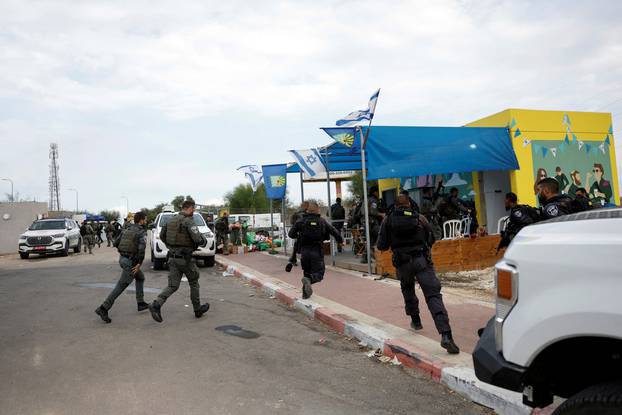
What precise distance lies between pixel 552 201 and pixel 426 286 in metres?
1.61

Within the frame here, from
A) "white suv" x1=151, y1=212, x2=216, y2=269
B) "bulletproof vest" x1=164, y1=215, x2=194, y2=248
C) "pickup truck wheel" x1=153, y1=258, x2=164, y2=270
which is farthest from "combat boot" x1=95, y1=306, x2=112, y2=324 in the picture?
"pickup truck wheel" x1=153, y1=258, x2=164, y2=270

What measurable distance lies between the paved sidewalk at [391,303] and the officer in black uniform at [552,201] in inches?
65.5

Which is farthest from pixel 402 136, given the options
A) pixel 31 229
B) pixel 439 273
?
pixel 31 229

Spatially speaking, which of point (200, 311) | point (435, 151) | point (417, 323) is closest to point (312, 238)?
point (200, 311)

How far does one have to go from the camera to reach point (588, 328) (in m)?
1.90

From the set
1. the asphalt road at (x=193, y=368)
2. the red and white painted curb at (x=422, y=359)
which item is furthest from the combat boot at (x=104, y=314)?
the red and white painted curb at (x=422, y=359)

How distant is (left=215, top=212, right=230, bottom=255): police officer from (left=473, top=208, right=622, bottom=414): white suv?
58.0 ft

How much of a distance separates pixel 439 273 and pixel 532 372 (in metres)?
8.88

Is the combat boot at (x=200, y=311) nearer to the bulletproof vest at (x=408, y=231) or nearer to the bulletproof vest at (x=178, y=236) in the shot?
the bulletproof vest at (x=178, y=236)

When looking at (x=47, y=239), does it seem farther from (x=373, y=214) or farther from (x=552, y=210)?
(x=552, y=210)

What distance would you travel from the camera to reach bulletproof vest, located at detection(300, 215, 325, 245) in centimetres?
822

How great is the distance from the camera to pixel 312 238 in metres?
8.23

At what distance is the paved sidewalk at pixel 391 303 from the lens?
602 cm

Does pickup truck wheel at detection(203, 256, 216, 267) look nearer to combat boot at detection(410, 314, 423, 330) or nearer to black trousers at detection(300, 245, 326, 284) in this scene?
black trousers at detection(300, 245, 326, 284)
